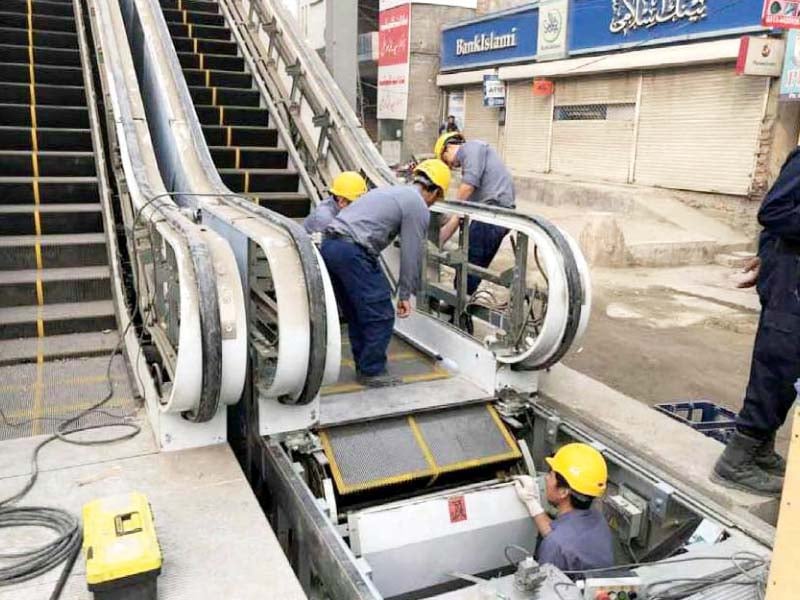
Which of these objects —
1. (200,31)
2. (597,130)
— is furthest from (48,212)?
(597,130)

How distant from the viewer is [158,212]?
3633mm

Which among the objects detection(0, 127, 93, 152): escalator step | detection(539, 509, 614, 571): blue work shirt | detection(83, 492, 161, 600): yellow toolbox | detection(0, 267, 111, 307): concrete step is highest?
detection(0, 127, 93, 152): escalator step

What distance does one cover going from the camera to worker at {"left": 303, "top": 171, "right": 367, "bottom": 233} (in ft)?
14.6

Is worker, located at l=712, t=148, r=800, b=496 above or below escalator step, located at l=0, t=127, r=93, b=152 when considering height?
below

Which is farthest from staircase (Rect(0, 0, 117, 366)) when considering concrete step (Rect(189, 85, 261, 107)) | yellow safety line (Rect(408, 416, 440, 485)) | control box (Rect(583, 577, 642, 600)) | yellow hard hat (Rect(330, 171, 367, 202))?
control box (Rect(583, 577, 642, 600))

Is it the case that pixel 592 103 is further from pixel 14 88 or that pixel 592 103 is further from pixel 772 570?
pixel 772 570

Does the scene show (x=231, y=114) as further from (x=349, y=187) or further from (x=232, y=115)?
(x=349, y=187)

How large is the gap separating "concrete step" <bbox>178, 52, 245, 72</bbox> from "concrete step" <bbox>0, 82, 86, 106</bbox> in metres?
1.25

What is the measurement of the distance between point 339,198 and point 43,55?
445cm

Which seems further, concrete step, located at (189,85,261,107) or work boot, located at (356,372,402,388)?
concrete step, located at (189,85,261,107)

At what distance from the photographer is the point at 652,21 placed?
1366 cm

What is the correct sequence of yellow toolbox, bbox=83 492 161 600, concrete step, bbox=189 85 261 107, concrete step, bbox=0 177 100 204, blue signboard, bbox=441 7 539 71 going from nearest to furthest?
1. yellow toolbox, bbox=83 492 161 600
2. concrete step, bbox=0 177 100 204
3. concrete step, bbox=189 85 261 107
4. blue signboard, bbox=441 7 539 71

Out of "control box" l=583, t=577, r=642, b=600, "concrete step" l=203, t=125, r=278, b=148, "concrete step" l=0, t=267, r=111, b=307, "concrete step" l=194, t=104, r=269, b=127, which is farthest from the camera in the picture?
"concrete step" l=194, t=104, r=269, b=127

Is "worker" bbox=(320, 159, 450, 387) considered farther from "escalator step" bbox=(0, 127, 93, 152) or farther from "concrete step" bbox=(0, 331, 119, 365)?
"escalator step" bbox=(0, 127, 93, 152)
